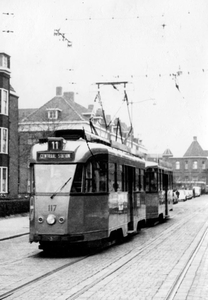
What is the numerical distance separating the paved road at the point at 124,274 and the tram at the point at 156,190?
719 centimetres

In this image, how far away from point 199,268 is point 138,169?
8051 millimetres

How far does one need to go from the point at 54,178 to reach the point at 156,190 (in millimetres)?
11027

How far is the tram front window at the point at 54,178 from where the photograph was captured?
13016 millimetres

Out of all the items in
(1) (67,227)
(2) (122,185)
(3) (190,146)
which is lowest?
(1) (67,227)

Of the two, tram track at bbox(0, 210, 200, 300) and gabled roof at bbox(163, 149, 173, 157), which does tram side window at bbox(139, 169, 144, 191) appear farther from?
gabled roof at bbox(163, 149, 173, 157)

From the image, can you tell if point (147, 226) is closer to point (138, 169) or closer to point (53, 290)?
point (138, 169)

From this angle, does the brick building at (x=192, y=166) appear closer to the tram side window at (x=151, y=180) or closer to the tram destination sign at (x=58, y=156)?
the tram side window at (x=151, y=180)

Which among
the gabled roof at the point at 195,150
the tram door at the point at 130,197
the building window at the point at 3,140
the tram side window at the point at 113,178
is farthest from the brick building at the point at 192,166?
the tram side window at the point at 113,178

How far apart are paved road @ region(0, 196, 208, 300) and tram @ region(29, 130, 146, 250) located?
0.61 meters

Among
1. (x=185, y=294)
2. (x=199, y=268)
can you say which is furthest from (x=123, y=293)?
(x=199, y=268)

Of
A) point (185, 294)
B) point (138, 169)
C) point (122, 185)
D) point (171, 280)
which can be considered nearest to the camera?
point (185, 294)

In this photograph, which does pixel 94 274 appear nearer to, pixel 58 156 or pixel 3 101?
pixel 58 156

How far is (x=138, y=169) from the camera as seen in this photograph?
18.7 meters

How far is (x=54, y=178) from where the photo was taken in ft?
43.0
